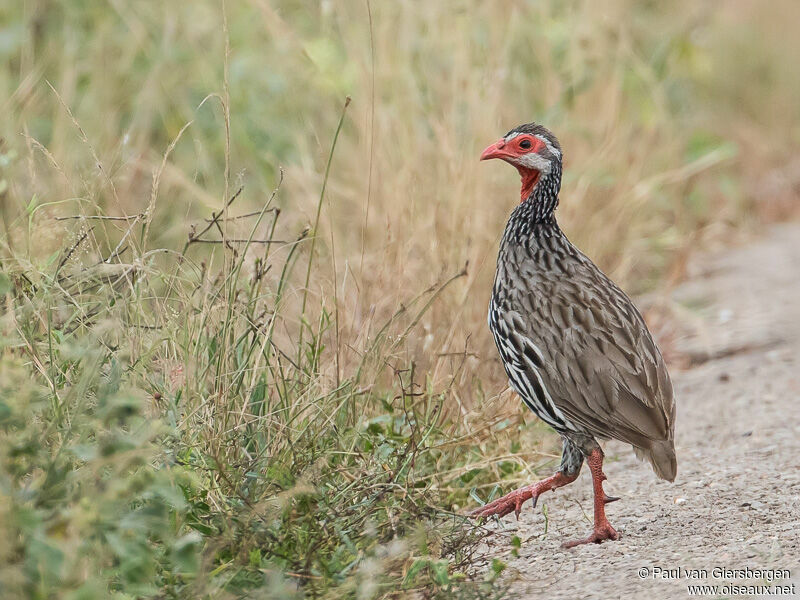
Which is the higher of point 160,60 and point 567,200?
point 160,60

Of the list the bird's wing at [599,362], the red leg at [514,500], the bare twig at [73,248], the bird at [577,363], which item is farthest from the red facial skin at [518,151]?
the bare twig at [73,248]

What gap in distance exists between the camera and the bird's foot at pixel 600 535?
392 centimetres

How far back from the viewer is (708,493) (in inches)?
168

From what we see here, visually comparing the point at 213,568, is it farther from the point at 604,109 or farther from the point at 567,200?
the point at 604,109

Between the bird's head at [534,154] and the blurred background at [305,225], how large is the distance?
19.0 inches

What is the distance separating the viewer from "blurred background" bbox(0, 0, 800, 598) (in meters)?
3.51

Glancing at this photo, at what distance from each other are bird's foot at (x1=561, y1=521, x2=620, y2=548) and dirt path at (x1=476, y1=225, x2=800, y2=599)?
0.03 metres

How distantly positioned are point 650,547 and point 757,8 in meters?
10.3

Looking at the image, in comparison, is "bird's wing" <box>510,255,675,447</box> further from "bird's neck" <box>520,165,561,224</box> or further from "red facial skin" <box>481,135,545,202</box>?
"red facial skin" <box>481,135,545,202</box>

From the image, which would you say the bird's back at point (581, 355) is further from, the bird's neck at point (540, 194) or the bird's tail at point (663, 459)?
the bird's neck at point (540, 194)

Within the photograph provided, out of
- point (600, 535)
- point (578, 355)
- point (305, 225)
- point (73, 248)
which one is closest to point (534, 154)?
point (578, 355)

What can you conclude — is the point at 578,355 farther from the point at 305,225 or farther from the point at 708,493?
the point at 305,225

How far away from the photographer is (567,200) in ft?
22.0

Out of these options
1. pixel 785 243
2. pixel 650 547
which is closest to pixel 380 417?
pixel 650 547
